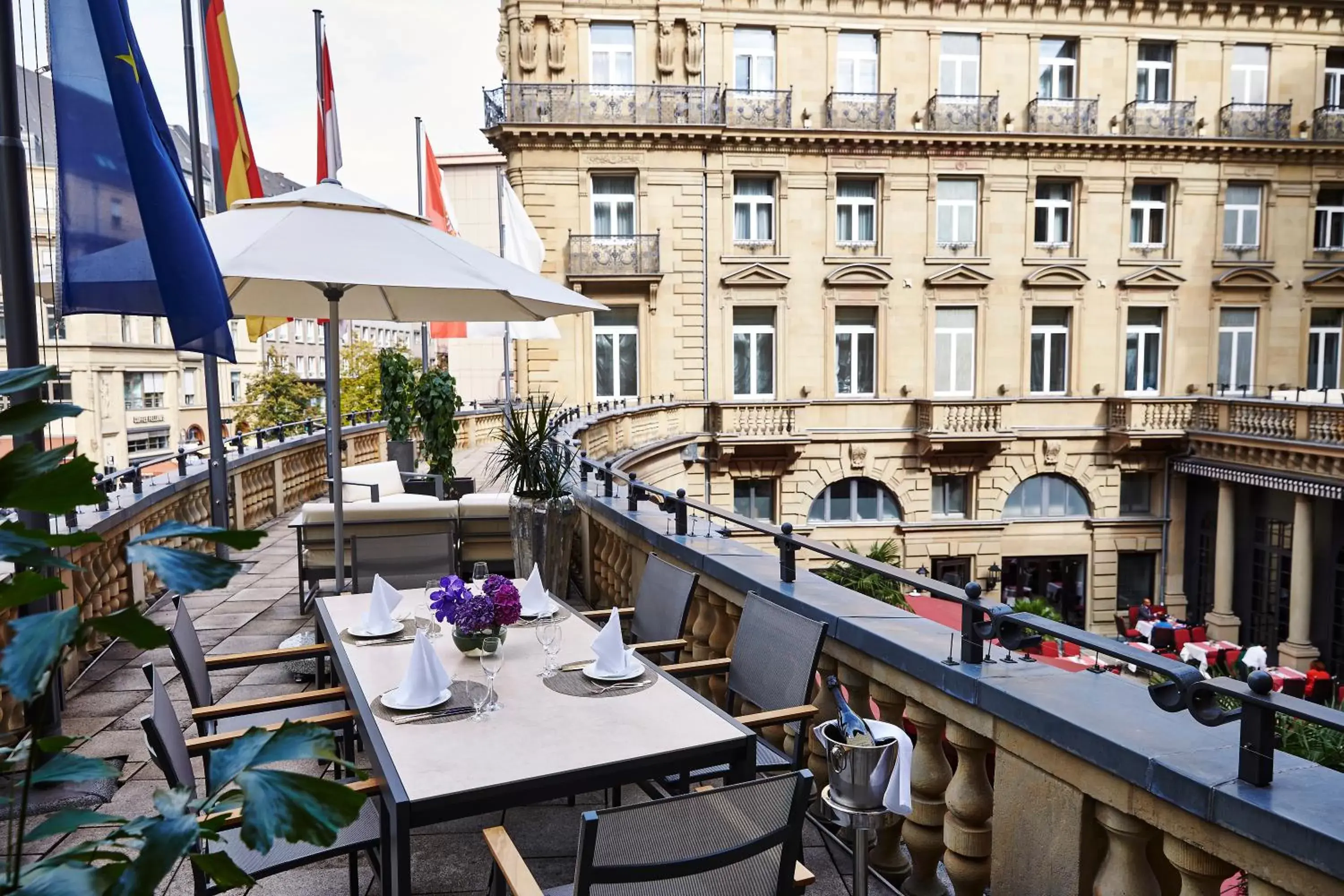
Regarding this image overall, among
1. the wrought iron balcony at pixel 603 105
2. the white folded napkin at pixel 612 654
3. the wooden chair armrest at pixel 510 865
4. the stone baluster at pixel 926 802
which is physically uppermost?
the wrought iron balcony at pixel 603 105

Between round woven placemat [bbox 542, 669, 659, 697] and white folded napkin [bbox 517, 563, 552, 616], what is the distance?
0.88 meters

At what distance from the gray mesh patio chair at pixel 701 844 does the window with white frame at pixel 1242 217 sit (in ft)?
96.3

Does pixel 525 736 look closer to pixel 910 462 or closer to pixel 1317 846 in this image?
pixel 1317 846

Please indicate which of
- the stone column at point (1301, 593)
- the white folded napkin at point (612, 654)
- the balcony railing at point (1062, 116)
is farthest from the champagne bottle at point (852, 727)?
the balcony railing at point (1062, 116)

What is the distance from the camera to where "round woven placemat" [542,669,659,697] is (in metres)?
3.24

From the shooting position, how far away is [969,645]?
9.69 ft

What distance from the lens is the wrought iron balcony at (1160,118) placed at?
82.3 feet

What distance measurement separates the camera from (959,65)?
2473 centimetres

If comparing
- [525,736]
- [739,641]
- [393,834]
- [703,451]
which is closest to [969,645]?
[739,641]

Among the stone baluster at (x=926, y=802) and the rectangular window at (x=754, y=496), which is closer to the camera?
the stone baluster at (x=926, y=802)

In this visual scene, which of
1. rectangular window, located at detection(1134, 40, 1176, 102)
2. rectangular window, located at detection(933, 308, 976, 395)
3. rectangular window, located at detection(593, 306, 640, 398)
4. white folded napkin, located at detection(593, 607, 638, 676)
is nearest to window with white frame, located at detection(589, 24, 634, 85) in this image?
rectangular window, located at detection(593, 306, 640, 398)

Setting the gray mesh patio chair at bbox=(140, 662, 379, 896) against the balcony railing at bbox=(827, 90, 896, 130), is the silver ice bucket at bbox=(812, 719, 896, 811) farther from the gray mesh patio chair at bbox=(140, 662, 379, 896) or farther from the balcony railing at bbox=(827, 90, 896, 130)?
the balcony railing at bbox=(827, 90, 896, 130)

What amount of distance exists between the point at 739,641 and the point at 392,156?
277ft

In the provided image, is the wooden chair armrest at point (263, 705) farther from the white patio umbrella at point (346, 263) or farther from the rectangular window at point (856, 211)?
the rectangular window at point (856, 211)
